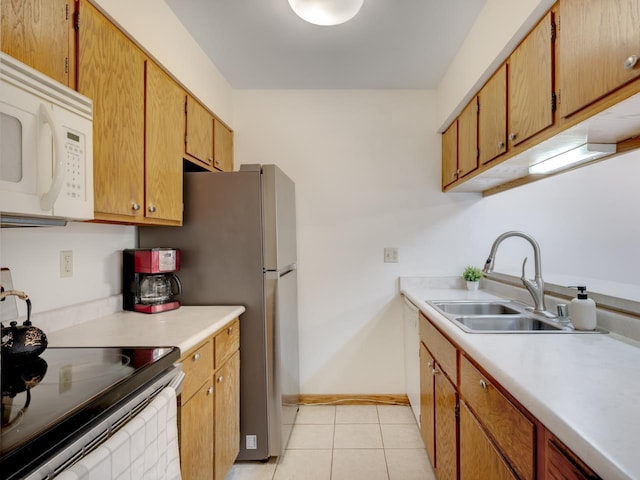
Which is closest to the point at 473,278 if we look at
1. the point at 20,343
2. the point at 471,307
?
the point at 471,307

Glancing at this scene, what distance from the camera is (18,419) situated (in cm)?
72

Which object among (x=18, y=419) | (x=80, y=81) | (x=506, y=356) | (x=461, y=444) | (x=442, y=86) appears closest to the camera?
(x=18, y=419)

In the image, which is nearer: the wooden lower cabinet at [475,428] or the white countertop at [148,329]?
the wooden lower cabinet at [475,428]

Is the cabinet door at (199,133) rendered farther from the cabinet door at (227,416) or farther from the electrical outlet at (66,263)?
the cabinet door at (227,416)

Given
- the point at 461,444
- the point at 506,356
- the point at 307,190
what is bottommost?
the point at 461,444

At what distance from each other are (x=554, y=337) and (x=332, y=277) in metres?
1.66

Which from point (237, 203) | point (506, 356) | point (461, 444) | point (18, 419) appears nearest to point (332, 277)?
point (237, 203)

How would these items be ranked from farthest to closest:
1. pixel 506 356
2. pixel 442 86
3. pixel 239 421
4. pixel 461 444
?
pixel 442 86, pixel 239 421, pixel 461 444, pixel 506 356

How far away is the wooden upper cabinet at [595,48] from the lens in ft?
2.98

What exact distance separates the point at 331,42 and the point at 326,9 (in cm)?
58

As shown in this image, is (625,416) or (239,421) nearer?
(625,416)

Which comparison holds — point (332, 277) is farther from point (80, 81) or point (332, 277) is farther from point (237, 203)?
point (80, 81)

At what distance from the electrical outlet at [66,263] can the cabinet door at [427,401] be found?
1764 mm

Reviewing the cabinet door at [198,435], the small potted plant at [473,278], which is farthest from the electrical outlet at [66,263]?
the small potted plant at [473,278]
